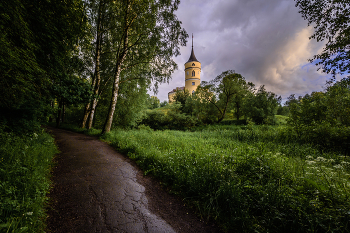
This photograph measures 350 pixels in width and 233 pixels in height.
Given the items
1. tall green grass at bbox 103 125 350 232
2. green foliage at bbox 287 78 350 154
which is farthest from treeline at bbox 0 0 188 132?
green foliage at bbox 287 78 350 154

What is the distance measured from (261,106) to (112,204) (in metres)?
28.0

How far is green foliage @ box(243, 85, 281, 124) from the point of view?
23.8 metres

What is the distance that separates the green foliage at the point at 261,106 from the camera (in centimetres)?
2380

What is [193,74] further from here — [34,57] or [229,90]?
[34,57]

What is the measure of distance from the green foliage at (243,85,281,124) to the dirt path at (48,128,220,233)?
25.5 m

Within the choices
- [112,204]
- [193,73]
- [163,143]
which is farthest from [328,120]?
[193,73]

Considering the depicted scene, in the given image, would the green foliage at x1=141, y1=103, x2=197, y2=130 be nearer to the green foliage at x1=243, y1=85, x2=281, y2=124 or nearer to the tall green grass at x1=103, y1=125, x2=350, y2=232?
the green foliage at x1=243, y1=85, x2=281, y2=124

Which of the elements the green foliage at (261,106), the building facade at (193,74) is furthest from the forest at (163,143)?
the building facade at (193,74)

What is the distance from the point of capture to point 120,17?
9.70 meters

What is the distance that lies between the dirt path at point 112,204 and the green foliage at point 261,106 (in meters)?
25.5

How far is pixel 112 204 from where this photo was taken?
8.89 ft

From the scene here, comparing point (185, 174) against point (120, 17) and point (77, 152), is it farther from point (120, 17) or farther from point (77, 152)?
point (120, 17)

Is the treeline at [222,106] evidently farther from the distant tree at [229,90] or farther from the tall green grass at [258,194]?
the tall green grass at [258,194]

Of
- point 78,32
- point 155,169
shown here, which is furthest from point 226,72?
point 155,169
